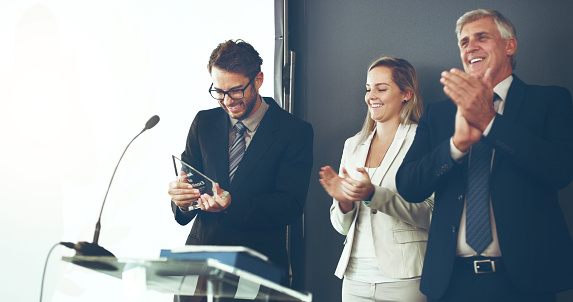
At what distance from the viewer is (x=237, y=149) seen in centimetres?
282

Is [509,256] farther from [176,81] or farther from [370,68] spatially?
[176,81]

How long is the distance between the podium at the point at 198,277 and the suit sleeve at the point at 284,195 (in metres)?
0.72

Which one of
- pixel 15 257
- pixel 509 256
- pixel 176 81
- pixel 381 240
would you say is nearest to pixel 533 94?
pixel 509 256

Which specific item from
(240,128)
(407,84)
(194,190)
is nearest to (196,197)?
(194,190)

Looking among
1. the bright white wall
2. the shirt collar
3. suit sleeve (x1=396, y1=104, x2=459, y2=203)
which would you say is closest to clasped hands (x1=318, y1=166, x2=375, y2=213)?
suit sleeve (x1=396, y1=104, x2=459, y2=203)

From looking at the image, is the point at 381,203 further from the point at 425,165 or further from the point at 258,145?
the point at 258,145

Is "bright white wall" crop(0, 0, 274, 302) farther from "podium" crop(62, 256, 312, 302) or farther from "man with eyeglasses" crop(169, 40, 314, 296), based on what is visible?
"podium" crop(62, 256, 312, 302)

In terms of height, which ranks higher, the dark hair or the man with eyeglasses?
the dark hair

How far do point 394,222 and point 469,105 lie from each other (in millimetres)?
755

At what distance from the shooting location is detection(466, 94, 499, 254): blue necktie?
82.0 inches

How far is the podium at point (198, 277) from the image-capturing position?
153 cm

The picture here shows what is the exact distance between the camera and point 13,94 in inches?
111

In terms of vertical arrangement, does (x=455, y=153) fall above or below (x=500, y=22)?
below

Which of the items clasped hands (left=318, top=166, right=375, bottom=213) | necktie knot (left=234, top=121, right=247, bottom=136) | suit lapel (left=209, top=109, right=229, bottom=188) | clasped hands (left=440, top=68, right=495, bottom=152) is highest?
clasped hands (left=440, top=68, right=495, bottom=152)
